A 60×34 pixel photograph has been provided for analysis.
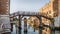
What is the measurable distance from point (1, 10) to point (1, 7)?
15.5 inches

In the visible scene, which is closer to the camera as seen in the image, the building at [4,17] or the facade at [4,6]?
the building at [4,17]

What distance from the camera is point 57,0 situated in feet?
82.3

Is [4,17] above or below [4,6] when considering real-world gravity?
below

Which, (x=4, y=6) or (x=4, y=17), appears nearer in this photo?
(x=4, y=17)

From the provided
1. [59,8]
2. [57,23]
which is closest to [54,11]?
[59,8]

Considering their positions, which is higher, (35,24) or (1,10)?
(1,10)

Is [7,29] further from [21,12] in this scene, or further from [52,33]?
[52,33]

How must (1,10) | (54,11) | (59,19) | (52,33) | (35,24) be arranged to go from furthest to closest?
(35,24) < (54,11) < (59,19) < (1,10) < (52,33)

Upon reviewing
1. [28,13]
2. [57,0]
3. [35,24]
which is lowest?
[35,24]

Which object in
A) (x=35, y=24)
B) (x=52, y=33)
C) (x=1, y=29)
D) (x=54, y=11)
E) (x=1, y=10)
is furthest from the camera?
(x=35, y=24)

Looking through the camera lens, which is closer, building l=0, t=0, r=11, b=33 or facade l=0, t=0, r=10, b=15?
building l=0, t=0, r=11, b=33

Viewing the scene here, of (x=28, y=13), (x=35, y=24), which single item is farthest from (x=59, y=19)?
(x=35, y=24)

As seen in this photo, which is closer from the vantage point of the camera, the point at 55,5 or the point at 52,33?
the point at 52,33

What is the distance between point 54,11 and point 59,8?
77 cm
